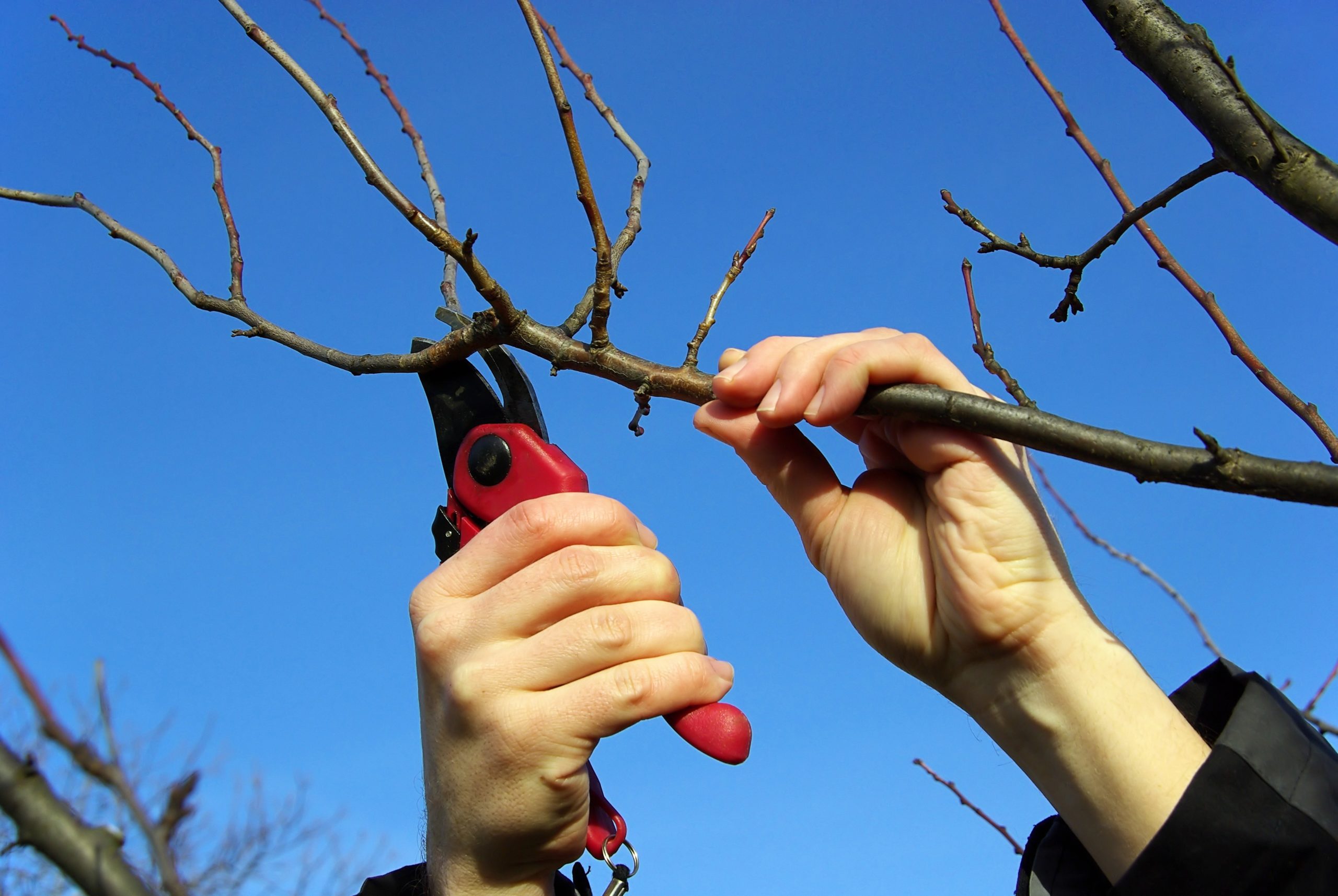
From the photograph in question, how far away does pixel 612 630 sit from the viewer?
146 centimetres

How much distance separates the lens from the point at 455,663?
1528 millimetres

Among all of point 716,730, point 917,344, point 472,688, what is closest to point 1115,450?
point 917,344

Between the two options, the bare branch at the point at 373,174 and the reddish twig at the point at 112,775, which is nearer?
the reddish twig at the point at 112,775

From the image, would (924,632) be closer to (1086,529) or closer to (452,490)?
(452,490)

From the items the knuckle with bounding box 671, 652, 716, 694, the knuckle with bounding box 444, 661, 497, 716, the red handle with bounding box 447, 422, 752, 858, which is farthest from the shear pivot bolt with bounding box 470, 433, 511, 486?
the knuckle with bounding box 671, 652, 716, 694

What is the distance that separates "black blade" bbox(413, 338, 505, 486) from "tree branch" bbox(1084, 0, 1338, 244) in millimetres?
1418

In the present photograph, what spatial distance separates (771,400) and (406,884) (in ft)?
4.47

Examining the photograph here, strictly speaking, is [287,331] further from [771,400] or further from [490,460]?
[771,400]

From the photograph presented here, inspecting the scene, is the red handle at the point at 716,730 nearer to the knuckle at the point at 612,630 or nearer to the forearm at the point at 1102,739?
the knuckle at the point at 612,630

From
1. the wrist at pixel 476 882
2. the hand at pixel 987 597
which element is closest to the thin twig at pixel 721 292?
the hand at pixel 987 597

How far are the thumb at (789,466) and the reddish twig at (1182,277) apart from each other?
838 mm

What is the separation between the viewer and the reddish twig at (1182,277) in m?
1.63

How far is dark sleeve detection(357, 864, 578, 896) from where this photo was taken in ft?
6.14

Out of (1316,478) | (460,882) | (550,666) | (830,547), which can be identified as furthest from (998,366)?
(460,882)
